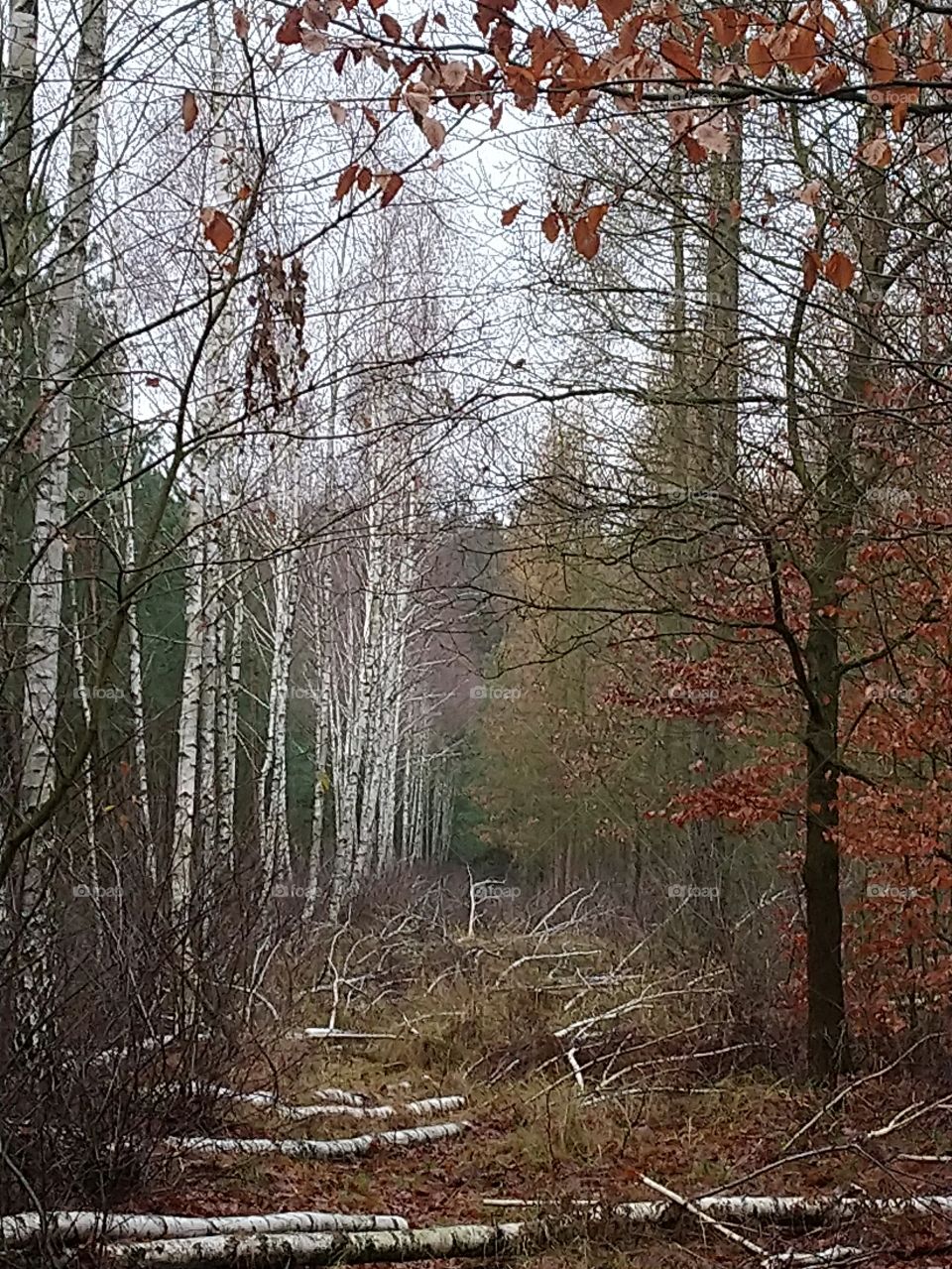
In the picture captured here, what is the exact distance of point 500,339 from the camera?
24.3ft

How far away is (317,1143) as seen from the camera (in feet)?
22.5

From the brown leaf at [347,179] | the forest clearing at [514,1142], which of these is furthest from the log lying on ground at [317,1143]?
the brown leaf at [347,179]

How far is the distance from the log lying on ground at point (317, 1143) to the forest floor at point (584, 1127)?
0.05m

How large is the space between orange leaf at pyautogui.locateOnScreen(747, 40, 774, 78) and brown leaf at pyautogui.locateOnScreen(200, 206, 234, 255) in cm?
127

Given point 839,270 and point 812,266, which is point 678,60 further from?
point 812,266

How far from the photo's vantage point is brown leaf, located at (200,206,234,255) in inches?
116

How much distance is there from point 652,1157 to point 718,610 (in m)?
3.46

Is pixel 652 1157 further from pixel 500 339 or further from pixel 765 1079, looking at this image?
pixel 500 339

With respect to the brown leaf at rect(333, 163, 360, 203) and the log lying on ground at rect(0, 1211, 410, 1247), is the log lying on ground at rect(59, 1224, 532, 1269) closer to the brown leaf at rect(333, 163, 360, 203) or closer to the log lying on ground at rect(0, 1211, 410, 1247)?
the log lying on ground at rect(0, 1211, 410, 1247)

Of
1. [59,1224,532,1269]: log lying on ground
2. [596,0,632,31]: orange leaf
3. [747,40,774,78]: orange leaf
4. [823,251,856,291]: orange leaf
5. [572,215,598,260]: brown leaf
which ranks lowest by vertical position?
[59,1224,532,1269]: log lying on ground

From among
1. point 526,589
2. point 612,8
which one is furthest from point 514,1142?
point 612,8

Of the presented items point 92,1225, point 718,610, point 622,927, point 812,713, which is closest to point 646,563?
point 718,610

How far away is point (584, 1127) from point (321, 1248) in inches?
118

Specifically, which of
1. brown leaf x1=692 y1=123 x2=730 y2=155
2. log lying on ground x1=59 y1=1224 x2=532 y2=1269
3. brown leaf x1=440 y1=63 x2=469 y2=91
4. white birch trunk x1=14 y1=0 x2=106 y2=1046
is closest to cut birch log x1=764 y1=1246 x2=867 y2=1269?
log lying on ground x1=59 y1=1224 x2=532 y2=1269
